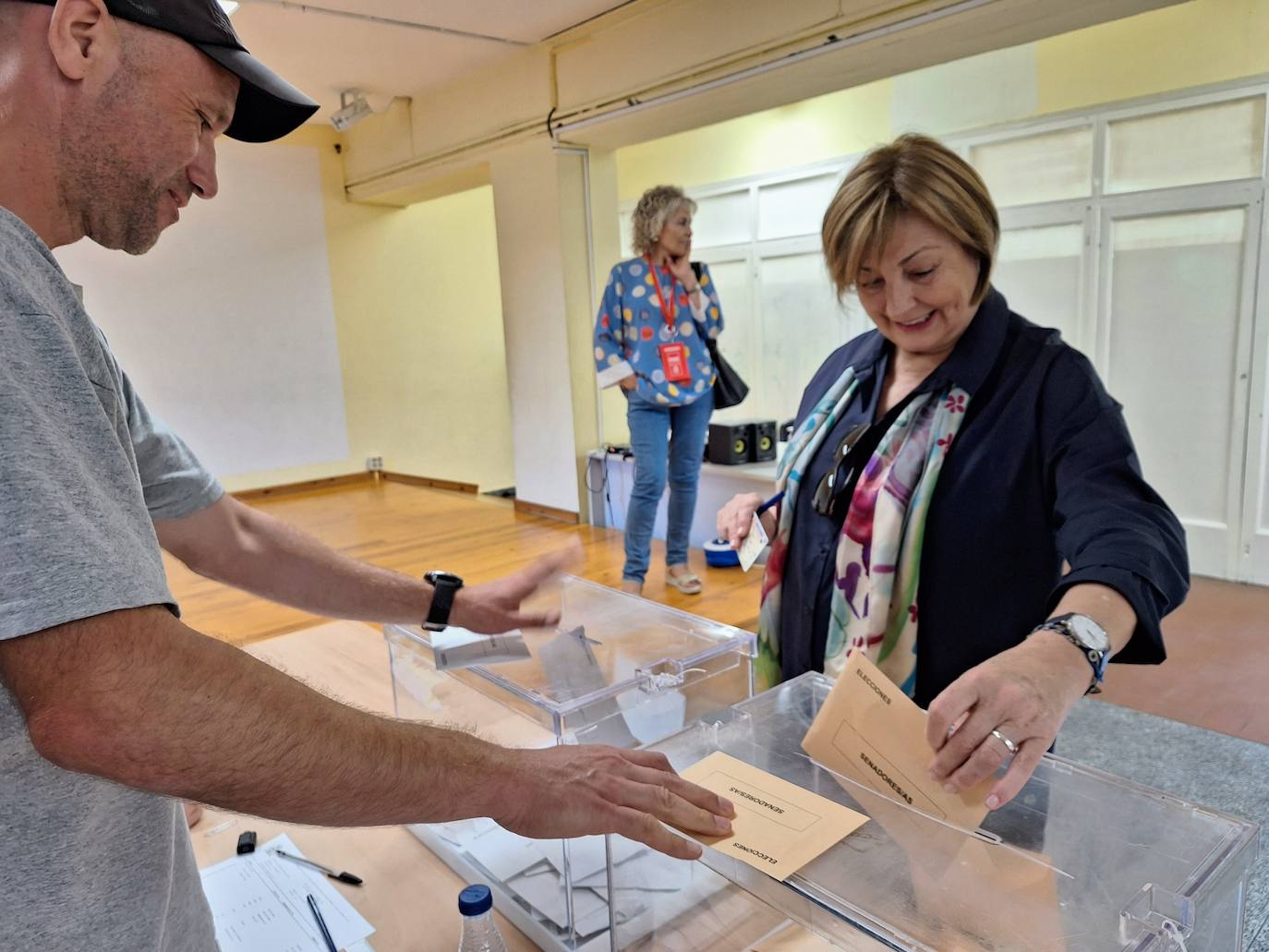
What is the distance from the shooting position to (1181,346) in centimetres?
385

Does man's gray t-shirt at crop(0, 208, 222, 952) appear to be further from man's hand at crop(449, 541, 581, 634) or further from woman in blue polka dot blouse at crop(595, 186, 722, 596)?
woman in blue polka dot blouse at crop(595, 186, 722, 596)

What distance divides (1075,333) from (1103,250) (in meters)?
0.39

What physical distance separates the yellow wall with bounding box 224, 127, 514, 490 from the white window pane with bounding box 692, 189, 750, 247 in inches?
91.7

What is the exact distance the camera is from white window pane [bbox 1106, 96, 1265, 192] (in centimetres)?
355

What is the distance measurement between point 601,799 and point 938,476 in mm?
714

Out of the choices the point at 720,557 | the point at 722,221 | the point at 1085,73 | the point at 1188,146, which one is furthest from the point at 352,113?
the point at 1188,146

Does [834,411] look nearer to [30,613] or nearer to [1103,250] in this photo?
[30,613]

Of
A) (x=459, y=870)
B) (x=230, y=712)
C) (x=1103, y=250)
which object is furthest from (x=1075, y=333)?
(x=230, y=712)

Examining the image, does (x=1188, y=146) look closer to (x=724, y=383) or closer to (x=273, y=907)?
(x=724, y=383)

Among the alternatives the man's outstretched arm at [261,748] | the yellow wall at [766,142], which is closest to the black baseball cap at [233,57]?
the man's outstretched arm at [261,748]

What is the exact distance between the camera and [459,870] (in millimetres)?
1034

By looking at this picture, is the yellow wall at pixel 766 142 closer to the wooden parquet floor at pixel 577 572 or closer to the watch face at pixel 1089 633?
the wooden parquet floor at pixel 577 572

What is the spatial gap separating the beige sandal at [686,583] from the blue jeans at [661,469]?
0.27 ft

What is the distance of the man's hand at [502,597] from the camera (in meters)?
1.21
